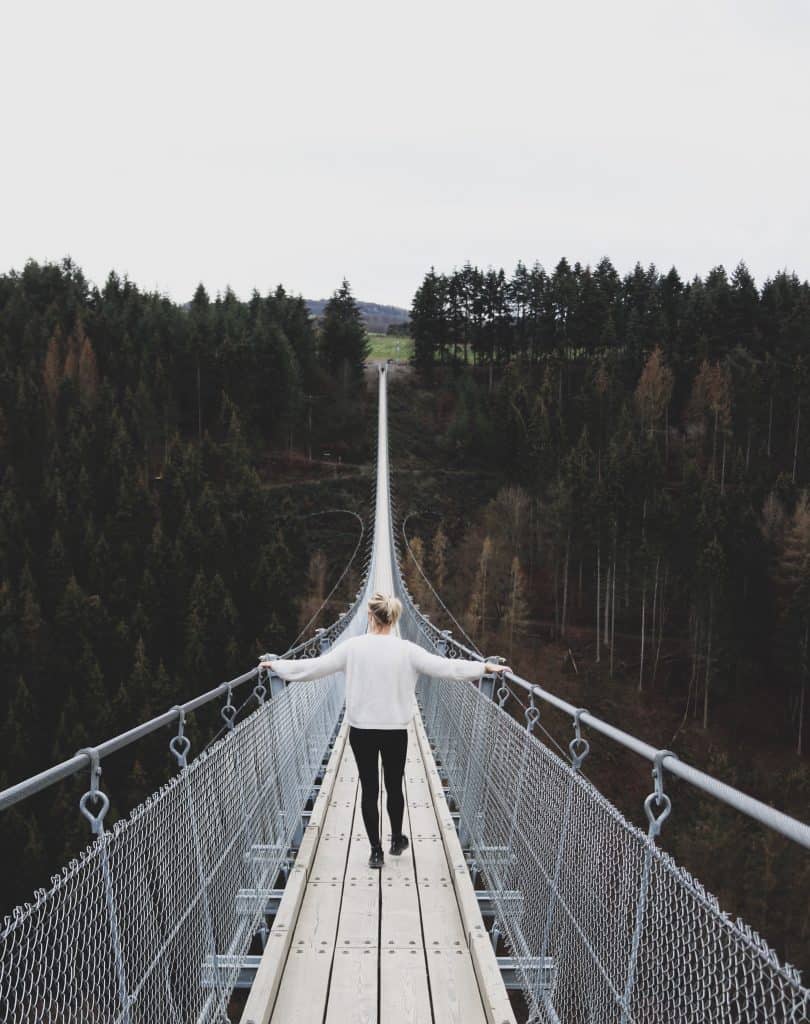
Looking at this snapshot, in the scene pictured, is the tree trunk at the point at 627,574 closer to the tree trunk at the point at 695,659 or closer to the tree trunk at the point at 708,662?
the tree trunk at the point at 695,659

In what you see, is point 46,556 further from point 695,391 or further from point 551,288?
point 551,288

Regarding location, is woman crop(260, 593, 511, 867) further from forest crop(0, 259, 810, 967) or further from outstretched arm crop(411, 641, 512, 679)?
forest crop(0, 259, 810, 967)

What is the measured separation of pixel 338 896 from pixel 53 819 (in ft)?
97.5

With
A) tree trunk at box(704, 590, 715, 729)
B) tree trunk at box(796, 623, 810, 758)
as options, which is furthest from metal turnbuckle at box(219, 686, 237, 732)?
tree trunk at box(796, 623, 810, 758)

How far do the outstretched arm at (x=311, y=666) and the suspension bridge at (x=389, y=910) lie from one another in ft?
0.88

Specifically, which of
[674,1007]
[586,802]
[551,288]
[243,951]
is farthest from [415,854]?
[551,288]

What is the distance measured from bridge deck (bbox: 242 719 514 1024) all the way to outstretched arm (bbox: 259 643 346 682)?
793mm

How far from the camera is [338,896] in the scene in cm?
340

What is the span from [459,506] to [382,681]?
44.9 m

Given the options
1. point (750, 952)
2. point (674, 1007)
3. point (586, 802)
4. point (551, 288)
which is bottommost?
point (674, 1007)

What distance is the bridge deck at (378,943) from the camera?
99.0 inches

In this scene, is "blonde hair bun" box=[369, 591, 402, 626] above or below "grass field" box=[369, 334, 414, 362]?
below

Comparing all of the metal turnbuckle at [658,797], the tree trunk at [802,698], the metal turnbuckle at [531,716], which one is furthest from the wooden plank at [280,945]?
the tree trunk at [802,698]

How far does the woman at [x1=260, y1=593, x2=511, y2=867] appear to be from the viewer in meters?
3.39
